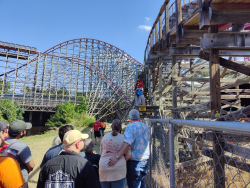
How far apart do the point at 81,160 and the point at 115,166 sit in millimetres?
815

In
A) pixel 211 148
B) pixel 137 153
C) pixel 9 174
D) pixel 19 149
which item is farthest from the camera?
pixel 211 148

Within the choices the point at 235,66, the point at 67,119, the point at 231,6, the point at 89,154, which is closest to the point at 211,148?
the point at 235,66

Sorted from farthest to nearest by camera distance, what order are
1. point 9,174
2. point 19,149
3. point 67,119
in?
point 67,119, point 19,149, point 9,174

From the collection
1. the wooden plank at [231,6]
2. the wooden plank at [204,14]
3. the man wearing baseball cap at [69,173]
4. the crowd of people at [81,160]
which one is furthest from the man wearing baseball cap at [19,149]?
the wooden plank at [231,6]

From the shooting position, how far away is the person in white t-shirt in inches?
83.4

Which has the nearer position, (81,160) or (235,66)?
(81,160)

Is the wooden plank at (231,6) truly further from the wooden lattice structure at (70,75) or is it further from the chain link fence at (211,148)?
the wooden lattice structure at (70,75)

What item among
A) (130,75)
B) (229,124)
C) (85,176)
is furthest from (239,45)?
(130,75)

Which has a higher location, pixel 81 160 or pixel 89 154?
pixel 81 160

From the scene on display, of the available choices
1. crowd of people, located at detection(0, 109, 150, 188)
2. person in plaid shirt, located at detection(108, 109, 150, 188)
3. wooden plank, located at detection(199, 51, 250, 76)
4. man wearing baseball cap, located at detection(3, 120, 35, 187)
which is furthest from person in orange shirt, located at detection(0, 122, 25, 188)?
wooden plank, located at detection(199, 51, 250, 76)

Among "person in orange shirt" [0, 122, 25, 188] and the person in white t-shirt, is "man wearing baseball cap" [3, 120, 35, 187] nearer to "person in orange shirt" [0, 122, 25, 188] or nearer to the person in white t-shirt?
"person in orange shirt" [0, 122, 25, 188]

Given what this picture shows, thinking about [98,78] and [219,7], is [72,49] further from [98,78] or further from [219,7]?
[219,7]

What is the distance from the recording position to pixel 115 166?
6.98 ft

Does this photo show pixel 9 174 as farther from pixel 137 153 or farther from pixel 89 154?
pixel 137 153
